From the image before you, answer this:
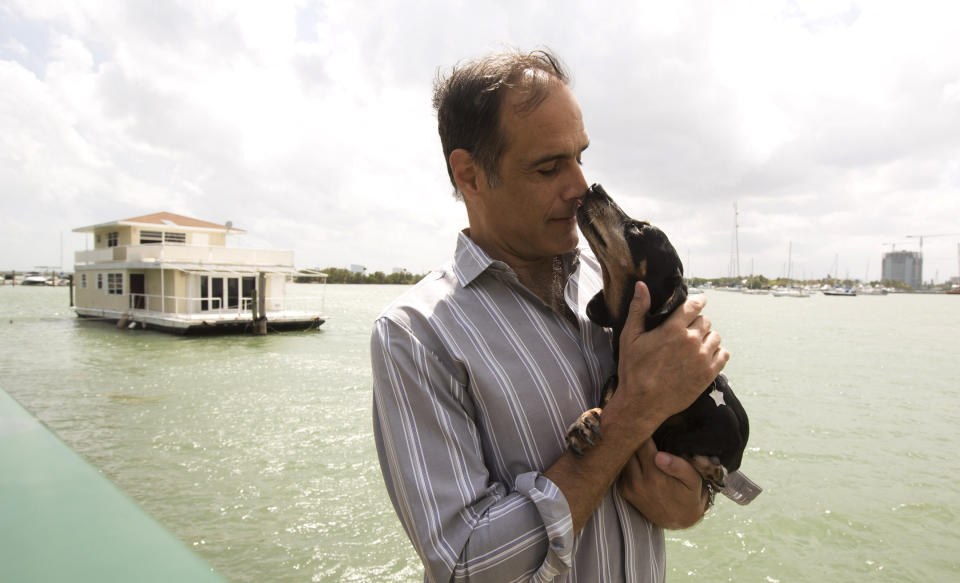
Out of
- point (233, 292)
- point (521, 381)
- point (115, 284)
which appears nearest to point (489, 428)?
point (521, 381)

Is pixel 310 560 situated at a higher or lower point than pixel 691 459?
lower

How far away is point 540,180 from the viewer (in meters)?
1.47

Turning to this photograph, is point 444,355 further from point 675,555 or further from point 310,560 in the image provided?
point 675,555

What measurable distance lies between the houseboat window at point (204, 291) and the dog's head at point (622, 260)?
30.2 meters

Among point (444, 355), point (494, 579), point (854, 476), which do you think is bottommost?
point (854, 476)

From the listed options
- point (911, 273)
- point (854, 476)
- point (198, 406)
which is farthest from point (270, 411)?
point (911, 273)

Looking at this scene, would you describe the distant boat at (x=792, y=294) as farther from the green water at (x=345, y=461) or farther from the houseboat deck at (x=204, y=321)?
the houseboat deck at (x=204, y=321)

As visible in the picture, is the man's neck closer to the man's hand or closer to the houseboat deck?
the man's hand

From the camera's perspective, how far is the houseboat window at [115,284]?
31.1 meters

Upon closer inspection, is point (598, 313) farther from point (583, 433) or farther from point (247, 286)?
point (247, 286)

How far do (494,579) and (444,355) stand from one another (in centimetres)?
50

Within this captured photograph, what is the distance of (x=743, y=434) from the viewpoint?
1718 millimetres

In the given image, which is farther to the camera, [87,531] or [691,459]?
[87,531]

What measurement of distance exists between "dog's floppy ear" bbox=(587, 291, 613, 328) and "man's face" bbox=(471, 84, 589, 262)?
6.9 inches
